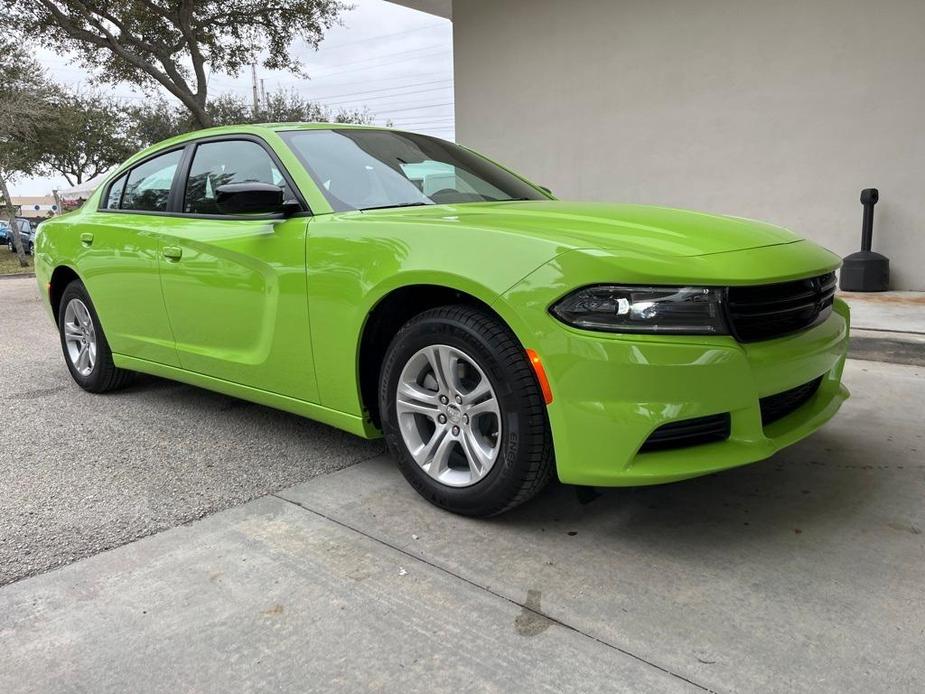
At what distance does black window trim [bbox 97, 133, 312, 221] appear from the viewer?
3279 millimetres

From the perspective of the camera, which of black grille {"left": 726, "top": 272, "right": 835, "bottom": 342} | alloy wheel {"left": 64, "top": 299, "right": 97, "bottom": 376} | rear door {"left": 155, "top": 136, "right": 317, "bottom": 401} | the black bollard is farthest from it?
the black bollard

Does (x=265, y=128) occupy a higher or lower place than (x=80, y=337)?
higher

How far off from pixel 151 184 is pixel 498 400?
2782mm

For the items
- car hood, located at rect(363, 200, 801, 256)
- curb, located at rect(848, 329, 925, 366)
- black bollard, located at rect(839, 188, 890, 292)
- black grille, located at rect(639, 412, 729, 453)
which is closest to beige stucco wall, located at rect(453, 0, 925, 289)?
black bollard, located at rect(839, 188, 890, 292)

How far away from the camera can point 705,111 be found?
8930 mm

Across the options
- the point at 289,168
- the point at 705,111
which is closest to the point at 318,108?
the point at 705,111

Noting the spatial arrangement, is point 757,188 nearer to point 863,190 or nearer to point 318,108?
point 863,190

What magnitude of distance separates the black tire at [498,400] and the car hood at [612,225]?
0.36 metres

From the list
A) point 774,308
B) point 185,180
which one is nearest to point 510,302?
point 774,308

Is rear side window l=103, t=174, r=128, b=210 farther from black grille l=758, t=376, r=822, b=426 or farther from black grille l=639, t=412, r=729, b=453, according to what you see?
black grille l=758, t=376, r=822, b=426

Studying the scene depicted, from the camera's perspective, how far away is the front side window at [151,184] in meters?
4.08

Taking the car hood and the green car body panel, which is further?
the car hood

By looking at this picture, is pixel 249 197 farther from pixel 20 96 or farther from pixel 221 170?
pixel 20 96

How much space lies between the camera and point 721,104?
880 cm
